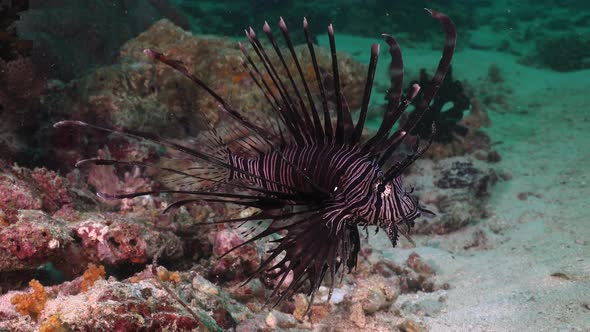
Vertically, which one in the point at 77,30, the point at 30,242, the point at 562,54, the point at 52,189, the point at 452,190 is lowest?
the point at 452,190

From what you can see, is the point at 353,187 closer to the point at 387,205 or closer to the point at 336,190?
the point at 336,190

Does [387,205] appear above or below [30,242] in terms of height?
above

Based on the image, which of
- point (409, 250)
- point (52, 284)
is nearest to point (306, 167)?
point (52, 284)

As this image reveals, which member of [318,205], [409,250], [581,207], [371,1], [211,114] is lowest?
[409,250]

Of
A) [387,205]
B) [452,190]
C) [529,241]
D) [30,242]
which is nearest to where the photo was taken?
[387,205]

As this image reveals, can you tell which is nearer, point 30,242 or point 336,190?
point 336,190

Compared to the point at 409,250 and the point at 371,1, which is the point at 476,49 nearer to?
the point at 371,1

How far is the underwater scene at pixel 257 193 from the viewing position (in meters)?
2.30

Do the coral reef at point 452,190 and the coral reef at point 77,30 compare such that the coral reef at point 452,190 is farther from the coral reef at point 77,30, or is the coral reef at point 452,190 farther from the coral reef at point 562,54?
the coral reef at point 562,54

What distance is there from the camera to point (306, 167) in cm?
273

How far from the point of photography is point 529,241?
534cm

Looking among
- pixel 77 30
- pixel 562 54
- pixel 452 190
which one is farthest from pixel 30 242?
pixel 562 54

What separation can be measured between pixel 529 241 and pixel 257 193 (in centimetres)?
387

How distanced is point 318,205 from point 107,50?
700 cm
